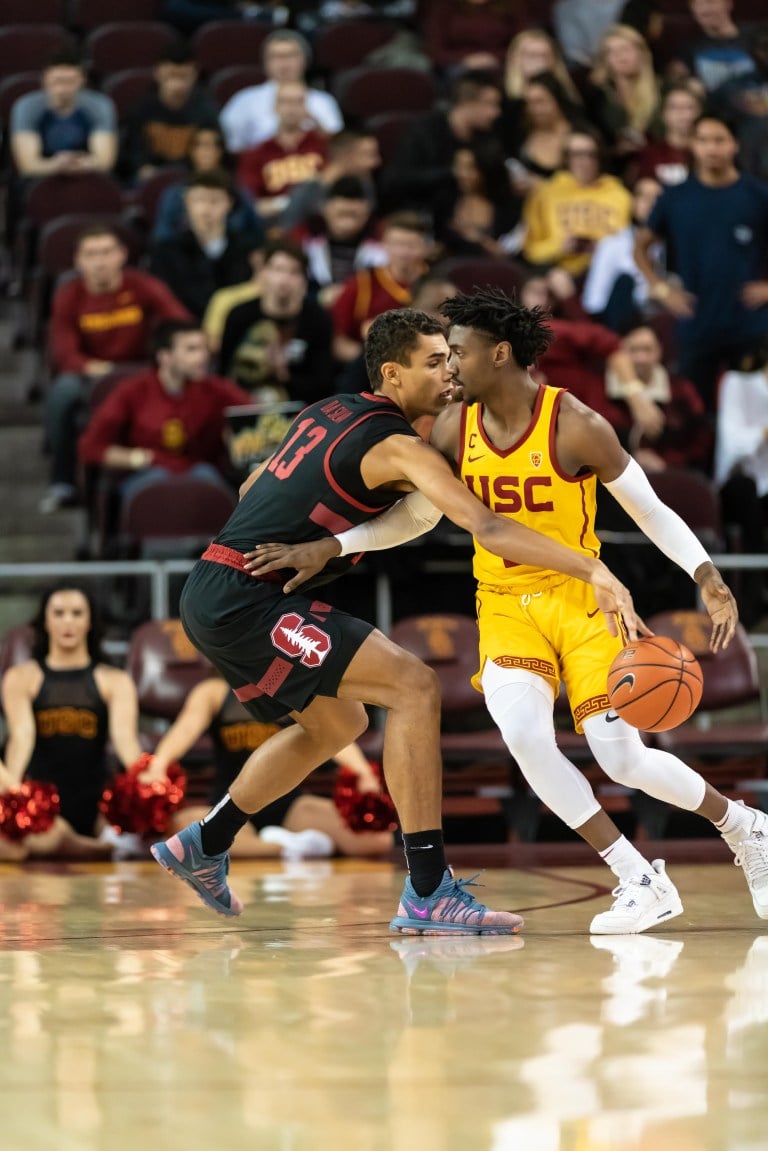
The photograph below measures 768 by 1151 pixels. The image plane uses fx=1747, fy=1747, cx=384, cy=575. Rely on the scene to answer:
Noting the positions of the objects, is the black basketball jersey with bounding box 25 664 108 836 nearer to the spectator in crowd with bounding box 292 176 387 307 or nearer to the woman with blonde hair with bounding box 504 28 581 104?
the spectator in crowd with bounding box 292 176 387 307

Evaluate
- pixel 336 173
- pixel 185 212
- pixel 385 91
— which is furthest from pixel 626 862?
pixel 385 91

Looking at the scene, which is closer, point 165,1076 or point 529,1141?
point 529,1141

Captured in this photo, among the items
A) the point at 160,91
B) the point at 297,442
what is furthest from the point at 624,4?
the point at 297,442

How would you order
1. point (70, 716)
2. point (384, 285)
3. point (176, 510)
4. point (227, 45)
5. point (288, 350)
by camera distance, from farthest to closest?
point (227, 45), point (384, 285), point (288, 350), point (176, 510), point (70, 716)

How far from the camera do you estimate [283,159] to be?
35.6 feet

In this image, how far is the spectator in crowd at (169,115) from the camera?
427 inches

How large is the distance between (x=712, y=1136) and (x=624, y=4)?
35.9 feet

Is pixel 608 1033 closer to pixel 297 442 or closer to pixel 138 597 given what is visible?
pixel 297 442

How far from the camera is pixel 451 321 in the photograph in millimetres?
4816

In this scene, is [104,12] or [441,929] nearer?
[441,929]

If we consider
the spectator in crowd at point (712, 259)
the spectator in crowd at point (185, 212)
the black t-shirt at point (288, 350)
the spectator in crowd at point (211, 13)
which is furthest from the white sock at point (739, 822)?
the spectator in crowd at point (211, 13)

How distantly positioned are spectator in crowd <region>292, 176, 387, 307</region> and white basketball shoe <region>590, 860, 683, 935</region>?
5.55 meters

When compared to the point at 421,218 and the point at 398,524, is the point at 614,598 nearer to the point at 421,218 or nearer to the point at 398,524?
the point at 398,524

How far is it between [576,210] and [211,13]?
3.62 metres
